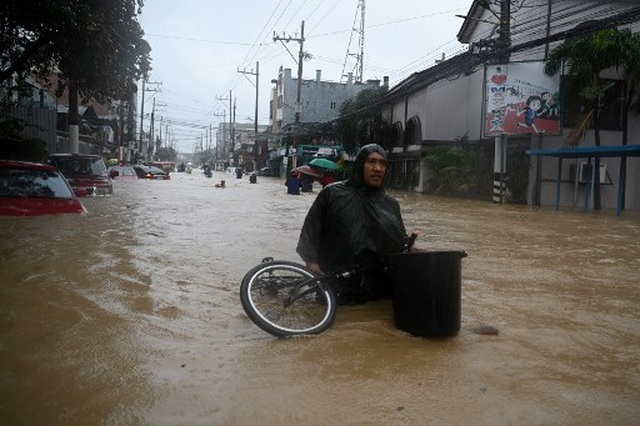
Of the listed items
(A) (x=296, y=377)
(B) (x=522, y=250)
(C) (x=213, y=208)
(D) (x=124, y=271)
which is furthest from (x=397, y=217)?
(C) (x=213, y=208)

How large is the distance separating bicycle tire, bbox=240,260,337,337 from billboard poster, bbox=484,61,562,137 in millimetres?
18301

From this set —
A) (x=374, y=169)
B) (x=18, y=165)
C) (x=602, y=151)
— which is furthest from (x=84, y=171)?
(x=602, y=151)

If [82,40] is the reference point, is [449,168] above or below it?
below

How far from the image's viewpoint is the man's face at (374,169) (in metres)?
4.90

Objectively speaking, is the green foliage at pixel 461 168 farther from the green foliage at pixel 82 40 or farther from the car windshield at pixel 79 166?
the green foliage at pixel 82 40

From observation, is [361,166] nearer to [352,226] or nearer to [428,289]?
[352,226]

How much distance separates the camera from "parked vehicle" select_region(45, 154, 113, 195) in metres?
15.6

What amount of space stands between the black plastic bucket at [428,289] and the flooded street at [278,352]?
0.42ft

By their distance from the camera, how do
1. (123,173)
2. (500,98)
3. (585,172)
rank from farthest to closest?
(123,173) → (585,172) → (500,98)

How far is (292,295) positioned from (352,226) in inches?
30.9

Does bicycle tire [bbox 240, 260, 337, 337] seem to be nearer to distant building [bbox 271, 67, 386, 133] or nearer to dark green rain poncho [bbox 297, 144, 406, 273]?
dark green rain poncho [bbox 297, 144, 406, 273]

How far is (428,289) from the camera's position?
169 inches

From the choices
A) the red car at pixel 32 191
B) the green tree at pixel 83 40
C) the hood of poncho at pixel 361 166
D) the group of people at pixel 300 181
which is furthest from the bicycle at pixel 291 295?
the group of people at pixel 300 181

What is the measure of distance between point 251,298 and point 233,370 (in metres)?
0.81
